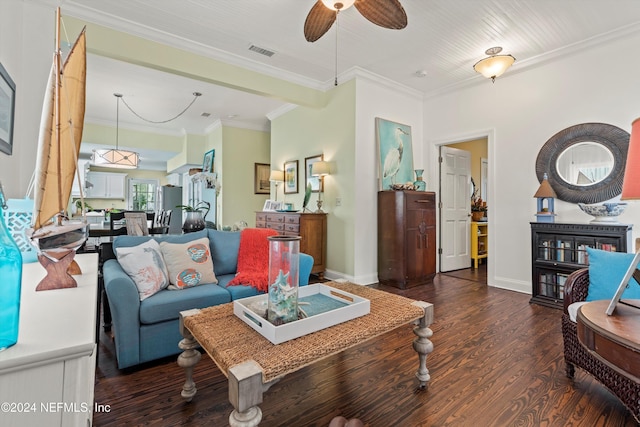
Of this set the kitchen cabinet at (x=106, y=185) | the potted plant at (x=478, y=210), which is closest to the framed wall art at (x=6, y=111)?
the potted plant at (x=478, y=210)

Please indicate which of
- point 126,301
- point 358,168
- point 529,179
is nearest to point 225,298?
point 126,301

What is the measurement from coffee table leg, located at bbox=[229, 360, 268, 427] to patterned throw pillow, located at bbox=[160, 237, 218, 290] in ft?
5.02

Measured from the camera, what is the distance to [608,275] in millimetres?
1902

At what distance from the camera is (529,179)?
3863mm

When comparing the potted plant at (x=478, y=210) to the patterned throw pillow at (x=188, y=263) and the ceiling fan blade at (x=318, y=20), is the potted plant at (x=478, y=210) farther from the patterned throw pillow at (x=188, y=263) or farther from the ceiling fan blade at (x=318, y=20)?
the patterned throw pillow at (x=188, y=263)

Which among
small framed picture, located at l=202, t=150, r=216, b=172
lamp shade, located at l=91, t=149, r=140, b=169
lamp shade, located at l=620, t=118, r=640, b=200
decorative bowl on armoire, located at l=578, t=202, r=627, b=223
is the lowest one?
decorative bowl on armoire, located at l=578, t=202, r=627, b=223

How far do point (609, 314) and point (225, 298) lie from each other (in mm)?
2220

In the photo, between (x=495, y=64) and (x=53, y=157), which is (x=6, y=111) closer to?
(x=53, y=157)

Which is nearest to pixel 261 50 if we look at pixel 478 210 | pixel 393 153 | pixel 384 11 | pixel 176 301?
pixel 384 11

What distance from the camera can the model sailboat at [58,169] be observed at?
971 mm

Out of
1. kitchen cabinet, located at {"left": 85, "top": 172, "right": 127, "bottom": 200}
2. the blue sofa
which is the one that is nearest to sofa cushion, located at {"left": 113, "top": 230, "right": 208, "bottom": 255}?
the blue sofa

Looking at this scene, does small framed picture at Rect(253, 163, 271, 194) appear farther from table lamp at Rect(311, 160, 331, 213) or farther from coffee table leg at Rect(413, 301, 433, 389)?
coffee table leg at Rect(413, 301, 433, 389)

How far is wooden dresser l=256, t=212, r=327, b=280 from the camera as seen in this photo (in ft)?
14.6

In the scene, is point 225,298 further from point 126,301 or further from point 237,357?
point 237,357
